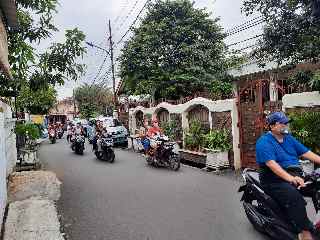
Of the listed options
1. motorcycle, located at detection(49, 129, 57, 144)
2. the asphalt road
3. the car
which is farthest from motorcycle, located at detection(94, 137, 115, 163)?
motorcycle, located at detection(49, 129, 57, 144)

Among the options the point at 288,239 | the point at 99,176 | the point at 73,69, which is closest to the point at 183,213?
the point at 288,239

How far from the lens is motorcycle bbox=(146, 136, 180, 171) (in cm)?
1276

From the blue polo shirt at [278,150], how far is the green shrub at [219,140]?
7.05m

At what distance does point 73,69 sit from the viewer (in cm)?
1238

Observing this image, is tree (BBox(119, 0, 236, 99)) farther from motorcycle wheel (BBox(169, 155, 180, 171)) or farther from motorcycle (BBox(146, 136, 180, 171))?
motorcycle wheel (BBox(169, 155, 180, 171))

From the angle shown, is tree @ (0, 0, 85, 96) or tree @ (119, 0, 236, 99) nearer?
tree @ (0, 0, 85, 96)

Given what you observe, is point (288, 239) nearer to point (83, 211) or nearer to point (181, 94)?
point (83, 211)

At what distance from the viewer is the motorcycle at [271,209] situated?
470 cm

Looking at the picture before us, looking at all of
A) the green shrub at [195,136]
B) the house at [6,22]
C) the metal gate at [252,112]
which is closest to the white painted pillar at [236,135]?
the metal gate at [252,112]

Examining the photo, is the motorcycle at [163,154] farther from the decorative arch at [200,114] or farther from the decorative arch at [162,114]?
the decorative arch at [162,114]

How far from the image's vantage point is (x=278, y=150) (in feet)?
16.2

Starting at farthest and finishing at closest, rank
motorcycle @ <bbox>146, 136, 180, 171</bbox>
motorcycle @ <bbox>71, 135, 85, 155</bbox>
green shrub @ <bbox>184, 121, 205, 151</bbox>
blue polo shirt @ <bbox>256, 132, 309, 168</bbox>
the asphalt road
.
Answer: motorcycle @ <bbox>71, 135, 85, 155</bbox>
green shrub @ <bbox>184, 121, 205, 151</bbox>
motorcycle @ <bbox>146, 136, 180, 171</bbox>
the asphalt road
blue polo shirt @ <bbox>256, 132, 309, 168</bbox>

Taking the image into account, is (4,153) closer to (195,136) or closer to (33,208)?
(33,208)

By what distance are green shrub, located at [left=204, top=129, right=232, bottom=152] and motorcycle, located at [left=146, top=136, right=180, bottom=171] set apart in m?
1.08
